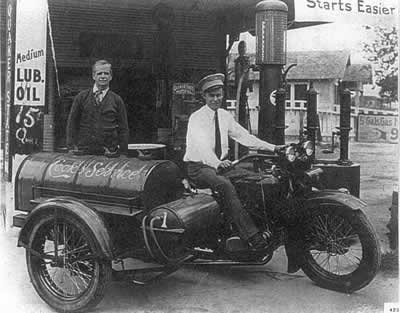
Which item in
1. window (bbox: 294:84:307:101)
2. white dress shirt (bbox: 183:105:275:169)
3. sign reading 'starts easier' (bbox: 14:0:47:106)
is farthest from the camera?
window (bbox: 294:84:307:101)

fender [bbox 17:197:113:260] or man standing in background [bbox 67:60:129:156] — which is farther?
man standing in background [bbox 67:60:129:156]

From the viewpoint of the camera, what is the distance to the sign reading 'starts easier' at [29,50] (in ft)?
11.5

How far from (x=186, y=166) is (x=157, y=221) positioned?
705 millimetres

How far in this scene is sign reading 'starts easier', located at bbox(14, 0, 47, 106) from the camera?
349 cm

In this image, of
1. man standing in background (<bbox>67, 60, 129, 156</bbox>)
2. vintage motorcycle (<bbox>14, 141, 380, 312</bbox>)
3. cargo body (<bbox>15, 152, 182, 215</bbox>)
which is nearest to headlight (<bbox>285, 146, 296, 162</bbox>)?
vintage motorcycle (<bbox>14, 141, 380, 312</bbox>)

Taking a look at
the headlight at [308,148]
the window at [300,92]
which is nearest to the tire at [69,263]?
the headlight at [308,148]

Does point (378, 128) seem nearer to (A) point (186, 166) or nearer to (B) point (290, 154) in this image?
(B) point (290, 154)

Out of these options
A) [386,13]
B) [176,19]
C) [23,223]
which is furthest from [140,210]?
[386,13]

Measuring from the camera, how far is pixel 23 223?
316cm

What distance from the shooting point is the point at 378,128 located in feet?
14.7

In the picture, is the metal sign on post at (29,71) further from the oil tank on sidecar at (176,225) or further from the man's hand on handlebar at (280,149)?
the man's hand on handlebar at (280,149)

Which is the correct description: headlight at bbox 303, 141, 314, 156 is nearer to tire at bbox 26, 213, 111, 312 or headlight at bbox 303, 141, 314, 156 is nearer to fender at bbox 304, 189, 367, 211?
fender at bbox 304, 189, 367, 211

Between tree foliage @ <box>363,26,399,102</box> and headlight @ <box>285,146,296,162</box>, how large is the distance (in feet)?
4.19

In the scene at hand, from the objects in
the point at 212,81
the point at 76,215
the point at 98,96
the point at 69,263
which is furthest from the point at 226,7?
the point at 69,263
